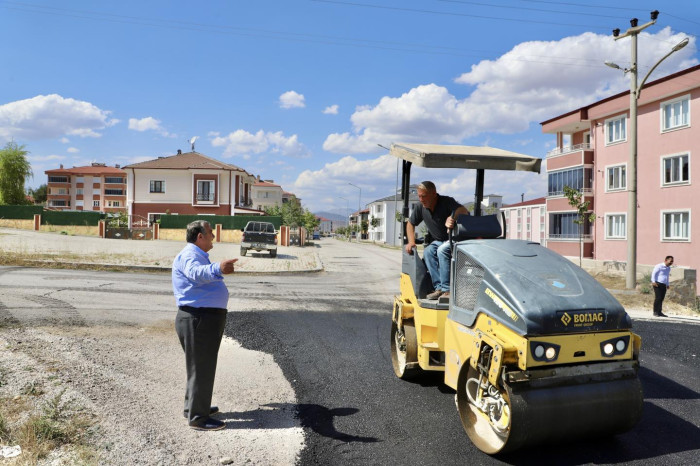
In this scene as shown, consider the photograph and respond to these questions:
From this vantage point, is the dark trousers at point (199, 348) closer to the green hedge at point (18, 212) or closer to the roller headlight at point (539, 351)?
the roller headlight at point (539, 351)

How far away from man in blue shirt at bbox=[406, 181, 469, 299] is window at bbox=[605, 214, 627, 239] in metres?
29.0

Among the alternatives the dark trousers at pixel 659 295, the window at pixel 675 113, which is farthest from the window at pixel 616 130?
the dark trousers at pixel 659 295

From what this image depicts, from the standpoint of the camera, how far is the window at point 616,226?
31.0 meters

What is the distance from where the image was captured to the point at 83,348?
278 inches

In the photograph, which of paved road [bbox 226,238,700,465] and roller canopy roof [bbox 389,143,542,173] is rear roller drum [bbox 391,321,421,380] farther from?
roller canopy roof [bbox 389,143,542,173]

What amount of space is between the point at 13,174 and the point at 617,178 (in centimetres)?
6413

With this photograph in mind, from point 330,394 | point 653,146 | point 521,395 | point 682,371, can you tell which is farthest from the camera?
point 653,146

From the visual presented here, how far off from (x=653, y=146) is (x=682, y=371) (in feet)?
82.0

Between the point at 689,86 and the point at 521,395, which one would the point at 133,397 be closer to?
the point at 521,395

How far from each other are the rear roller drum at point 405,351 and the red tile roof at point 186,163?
41668 mm

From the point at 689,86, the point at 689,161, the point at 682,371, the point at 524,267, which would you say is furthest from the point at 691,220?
the point at 524,267

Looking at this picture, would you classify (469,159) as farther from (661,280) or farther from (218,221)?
(218,221)

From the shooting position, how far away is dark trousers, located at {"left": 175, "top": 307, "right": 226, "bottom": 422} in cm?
463

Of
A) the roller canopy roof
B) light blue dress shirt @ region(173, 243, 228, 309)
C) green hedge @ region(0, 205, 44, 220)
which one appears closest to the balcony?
the roller canopy roof
